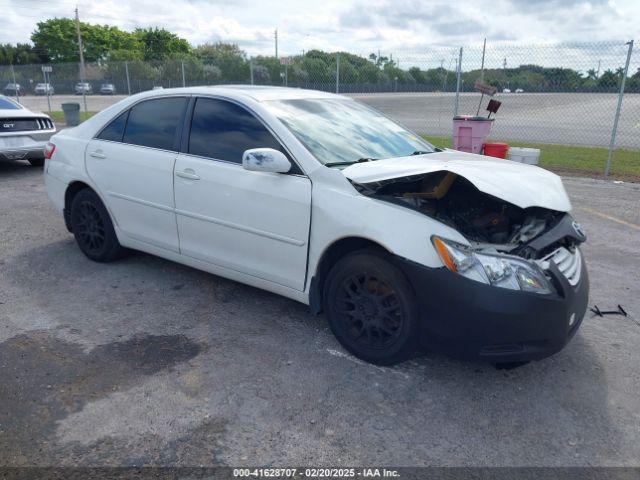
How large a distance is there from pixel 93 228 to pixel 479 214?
3.51m

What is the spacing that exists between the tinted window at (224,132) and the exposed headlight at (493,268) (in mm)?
1436

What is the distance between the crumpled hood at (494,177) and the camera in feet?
10.6

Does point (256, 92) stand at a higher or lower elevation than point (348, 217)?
higher

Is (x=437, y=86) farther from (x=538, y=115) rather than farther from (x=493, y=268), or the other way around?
(x=493, y=268)

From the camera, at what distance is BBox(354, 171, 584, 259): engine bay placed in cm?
333

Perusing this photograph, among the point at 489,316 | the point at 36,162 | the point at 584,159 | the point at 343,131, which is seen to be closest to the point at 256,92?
the point at 343,131

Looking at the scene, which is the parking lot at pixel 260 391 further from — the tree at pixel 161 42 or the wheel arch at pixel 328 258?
the tree at pixel 161 42

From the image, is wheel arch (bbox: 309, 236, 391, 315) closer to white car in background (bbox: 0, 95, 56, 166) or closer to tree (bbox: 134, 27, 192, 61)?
white car in background (bbox: 0, 95, 56, 166)

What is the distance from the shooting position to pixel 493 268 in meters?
2.99

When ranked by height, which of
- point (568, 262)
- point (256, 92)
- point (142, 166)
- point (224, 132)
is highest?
point (256, 92)

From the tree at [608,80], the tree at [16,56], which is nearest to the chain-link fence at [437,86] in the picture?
the tree at [608,80]

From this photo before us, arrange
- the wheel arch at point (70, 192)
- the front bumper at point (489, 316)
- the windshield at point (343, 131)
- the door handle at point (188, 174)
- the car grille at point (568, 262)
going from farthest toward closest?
the wheel arch at point (70, 192) < the door handle at point (188, 174) < the windshield at point (343, 131) < the car grille at point (568, 262) < the front bumper at point (489, 316)

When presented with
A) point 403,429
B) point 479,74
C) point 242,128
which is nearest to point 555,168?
point 479,74

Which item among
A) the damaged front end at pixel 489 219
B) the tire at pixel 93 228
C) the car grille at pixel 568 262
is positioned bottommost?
the tire at pixel 93 228
